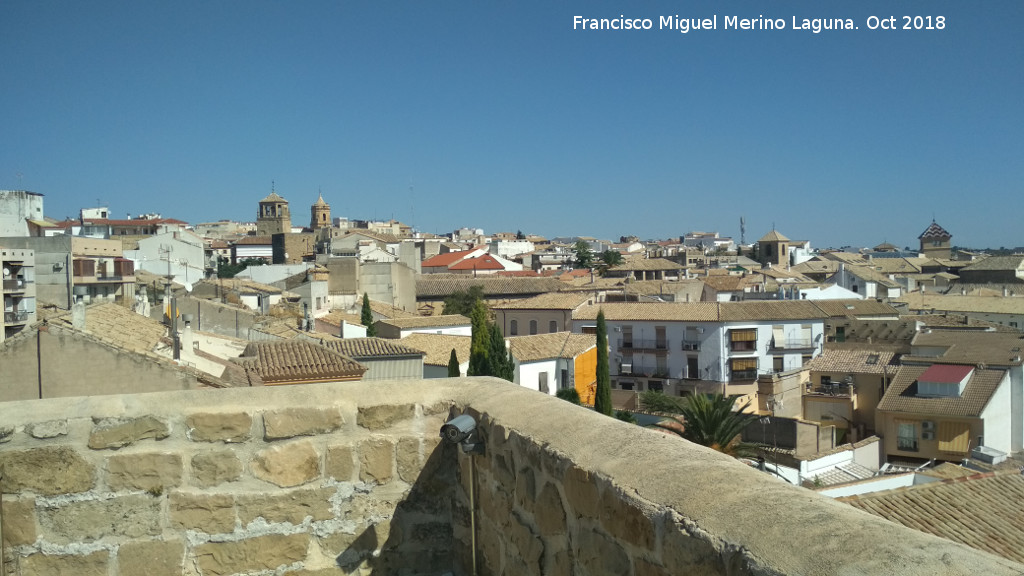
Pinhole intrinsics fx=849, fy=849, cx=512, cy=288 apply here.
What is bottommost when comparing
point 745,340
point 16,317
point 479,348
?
point 745,340

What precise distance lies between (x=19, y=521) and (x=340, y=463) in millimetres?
1010

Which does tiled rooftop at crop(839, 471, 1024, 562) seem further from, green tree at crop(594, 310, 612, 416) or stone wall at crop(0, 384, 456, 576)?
green tree at crop(594, 310, 612, 416)

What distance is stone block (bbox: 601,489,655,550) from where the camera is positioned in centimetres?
178

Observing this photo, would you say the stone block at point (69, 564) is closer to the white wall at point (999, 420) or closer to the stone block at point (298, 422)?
the stone block at point (298, 422)

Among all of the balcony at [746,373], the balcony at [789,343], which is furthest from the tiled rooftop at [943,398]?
the balcony at [789,343]

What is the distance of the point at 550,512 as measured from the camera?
2311mm

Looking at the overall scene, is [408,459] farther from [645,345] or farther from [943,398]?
[645,345]

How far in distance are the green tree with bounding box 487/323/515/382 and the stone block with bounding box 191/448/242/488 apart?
23548mm

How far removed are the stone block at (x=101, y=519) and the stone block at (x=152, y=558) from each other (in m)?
0.04

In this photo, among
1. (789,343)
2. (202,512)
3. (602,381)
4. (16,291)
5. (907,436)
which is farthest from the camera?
(789,343)

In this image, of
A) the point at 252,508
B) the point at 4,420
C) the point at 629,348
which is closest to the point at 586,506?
the point at 252,508

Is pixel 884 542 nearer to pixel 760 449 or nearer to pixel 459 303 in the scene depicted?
pixel 760 449

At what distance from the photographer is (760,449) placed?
17844 millimetres

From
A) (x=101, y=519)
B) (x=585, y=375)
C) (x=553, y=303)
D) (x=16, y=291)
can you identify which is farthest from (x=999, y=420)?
(x=101, y=519)
